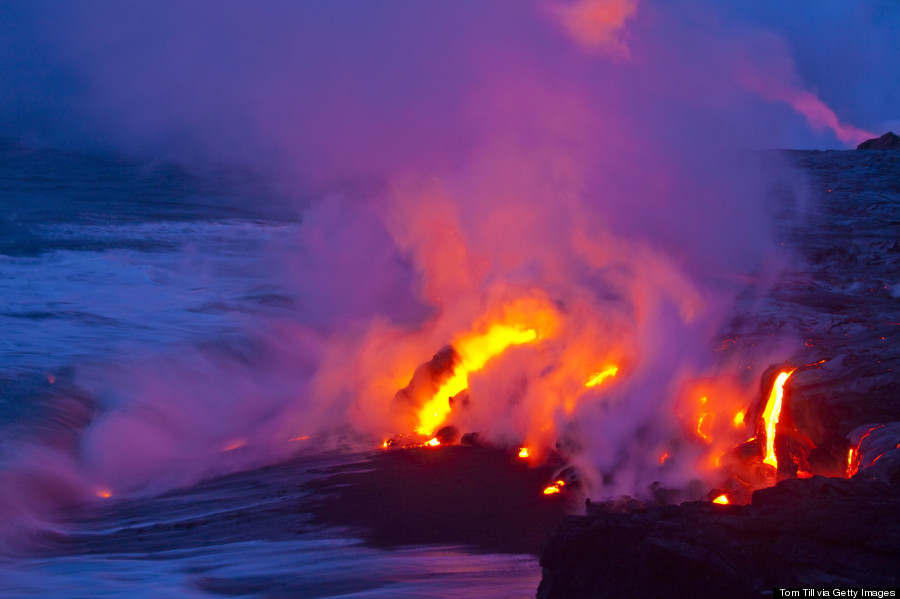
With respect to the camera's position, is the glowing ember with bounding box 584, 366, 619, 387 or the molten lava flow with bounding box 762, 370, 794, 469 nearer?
the molten lava flow with bounding box 762, 370, 794, 469

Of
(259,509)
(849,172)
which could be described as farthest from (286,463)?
(849,172)

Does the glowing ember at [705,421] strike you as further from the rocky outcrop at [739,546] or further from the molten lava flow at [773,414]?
the rocky outcrop at [739,546]

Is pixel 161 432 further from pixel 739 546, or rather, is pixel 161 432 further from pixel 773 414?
pixel 739 546

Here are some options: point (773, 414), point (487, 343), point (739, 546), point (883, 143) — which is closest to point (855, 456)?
point (773, 414)

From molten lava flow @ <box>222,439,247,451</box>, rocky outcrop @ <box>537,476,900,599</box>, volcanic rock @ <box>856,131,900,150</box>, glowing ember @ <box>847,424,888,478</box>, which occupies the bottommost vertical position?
rocky outcrop @ <box>537,476,900,599</box>

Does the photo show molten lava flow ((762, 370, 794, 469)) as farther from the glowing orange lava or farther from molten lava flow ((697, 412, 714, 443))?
the glowing orange lava

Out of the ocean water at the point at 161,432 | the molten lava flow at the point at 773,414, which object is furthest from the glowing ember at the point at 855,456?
the ocean water at the point at 161,432

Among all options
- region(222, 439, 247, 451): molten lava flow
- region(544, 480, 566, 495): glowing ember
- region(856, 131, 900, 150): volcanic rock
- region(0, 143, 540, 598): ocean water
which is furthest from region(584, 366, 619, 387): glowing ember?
region(856, 131, 900, 150): volcanic rock
